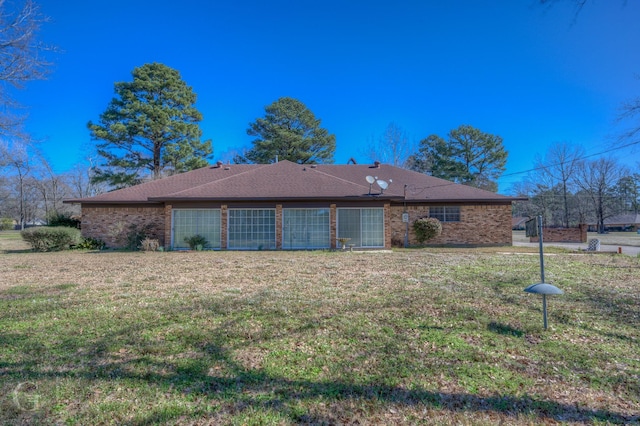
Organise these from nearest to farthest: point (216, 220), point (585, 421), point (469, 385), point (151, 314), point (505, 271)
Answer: point (585, 421), point (469, 385), point (151, 314), point (505, 271), point (216, 220)

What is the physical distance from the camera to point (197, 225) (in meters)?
15.4

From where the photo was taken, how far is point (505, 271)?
8.80 m

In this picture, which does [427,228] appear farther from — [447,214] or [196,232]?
[196,232]

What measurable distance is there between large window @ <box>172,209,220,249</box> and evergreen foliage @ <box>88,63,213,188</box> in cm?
1226

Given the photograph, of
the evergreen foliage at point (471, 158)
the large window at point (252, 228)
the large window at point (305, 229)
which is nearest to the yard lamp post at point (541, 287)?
the large window at point (305, 229)

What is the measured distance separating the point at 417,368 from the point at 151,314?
390cm

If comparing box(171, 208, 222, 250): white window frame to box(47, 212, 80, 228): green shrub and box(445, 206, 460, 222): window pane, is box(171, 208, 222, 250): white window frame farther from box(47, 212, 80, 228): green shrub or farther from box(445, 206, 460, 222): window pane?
box(445, 206, 460, 222): window pane

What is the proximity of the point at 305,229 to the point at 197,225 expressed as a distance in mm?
5096

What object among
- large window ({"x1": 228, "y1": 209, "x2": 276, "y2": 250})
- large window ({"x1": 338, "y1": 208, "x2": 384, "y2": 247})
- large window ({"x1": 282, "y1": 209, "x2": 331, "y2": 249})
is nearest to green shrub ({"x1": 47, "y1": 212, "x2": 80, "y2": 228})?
large window ({"x1": 228, "y1": 209, "x2": 276, "y2": 250})

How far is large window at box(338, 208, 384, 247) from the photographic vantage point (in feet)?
50.5

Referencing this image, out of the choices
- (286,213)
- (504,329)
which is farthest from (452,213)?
(504,329)

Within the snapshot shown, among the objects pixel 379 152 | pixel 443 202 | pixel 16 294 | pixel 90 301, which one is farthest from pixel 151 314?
pixel 379 152

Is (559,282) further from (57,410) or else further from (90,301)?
(90,301)

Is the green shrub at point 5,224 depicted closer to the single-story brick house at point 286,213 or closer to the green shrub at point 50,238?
the single-story brick house at point 286,213
